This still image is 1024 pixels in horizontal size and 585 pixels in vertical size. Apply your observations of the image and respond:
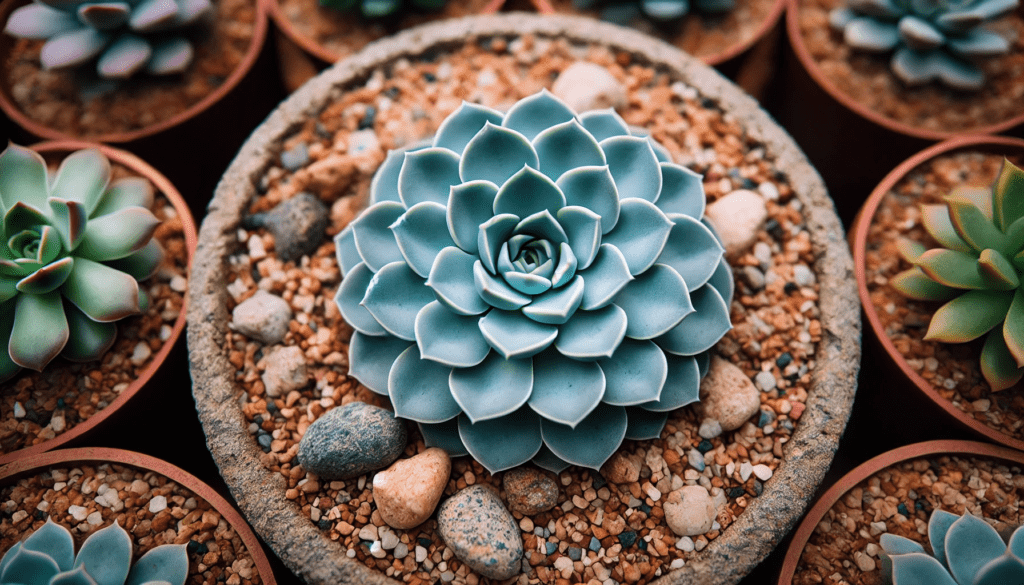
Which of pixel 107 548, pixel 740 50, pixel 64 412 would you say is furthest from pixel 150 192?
pixel 740 50

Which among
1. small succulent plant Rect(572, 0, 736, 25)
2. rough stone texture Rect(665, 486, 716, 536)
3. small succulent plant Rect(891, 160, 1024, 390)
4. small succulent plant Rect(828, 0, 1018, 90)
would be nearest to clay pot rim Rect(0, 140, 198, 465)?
rough stone texture Rect(665, 486, 716, 536)

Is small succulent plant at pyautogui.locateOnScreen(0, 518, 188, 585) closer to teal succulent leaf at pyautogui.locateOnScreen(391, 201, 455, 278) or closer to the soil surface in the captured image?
teal succulent leaf at pyautogui.locateOnScreen(391, 201, 455, 278)

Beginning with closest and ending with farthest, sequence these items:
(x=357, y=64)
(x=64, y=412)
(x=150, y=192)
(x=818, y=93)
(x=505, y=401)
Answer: (x=505, y=401) → (x=64, y=412) → (x=150, y=192) → (x=357, y=64) → (x=818, y=93)

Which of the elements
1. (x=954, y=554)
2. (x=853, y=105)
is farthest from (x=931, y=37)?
(x=954, y=554)

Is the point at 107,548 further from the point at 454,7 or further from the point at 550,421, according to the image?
the point at 454,7

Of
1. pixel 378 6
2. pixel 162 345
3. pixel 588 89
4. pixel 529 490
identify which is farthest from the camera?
pixel 378 6

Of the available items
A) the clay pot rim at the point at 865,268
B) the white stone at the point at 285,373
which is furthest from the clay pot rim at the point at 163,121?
the clay pot rim at the point at 865,268

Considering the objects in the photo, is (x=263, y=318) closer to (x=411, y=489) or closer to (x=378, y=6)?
(x=411, y=489)
